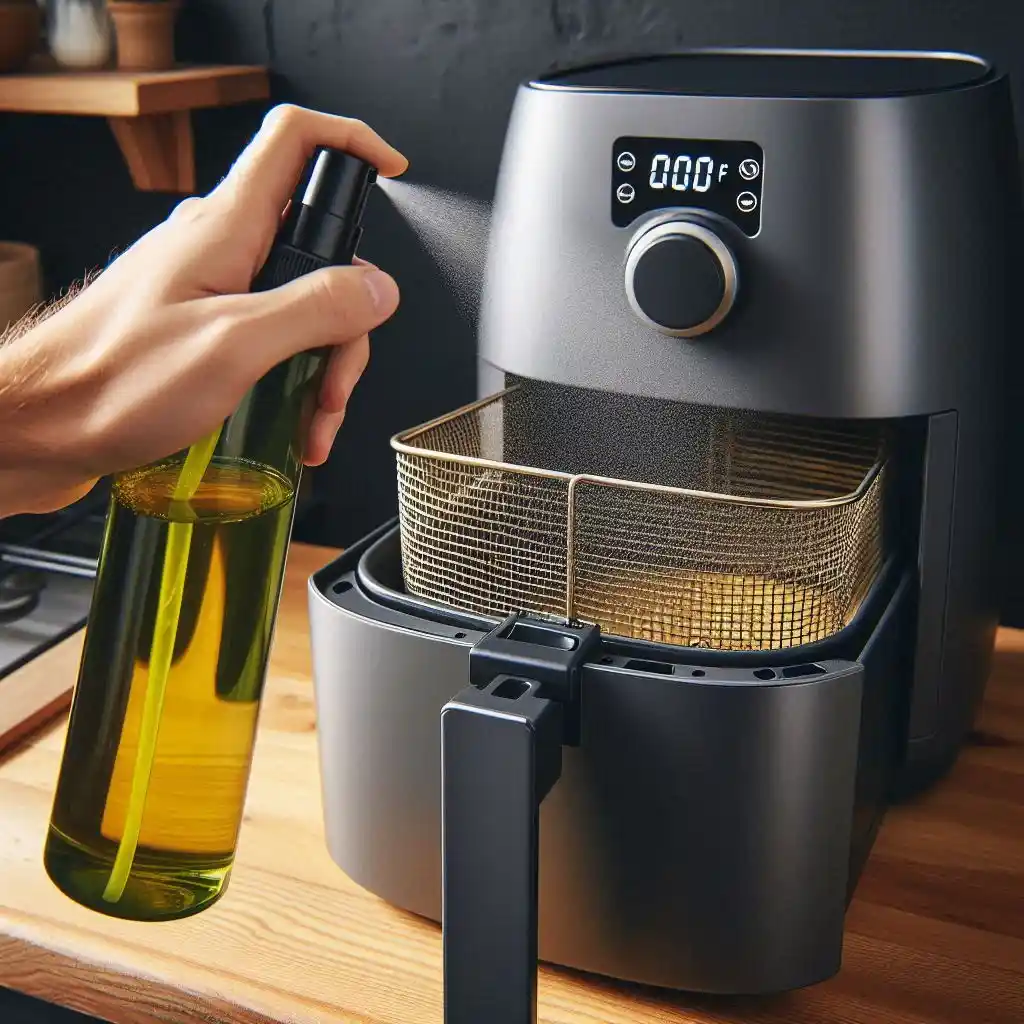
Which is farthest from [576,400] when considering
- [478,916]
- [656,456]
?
[478,916]

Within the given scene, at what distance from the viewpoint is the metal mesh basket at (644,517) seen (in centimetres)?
54

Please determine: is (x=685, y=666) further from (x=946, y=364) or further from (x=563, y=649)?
(x=946, y=364)

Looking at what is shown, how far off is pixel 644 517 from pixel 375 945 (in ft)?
0.74

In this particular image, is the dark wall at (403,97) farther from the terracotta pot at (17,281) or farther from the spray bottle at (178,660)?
the spray bottle at (178,660)

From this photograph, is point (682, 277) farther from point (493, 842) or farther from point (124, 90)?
point (124, 90)

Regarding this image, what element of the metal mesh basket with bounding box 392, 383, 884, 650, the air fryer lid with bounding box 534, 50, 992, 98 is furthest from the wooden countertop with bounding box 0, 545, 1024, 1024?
the air fryer lid with bounding box 534, 50, 992, 98

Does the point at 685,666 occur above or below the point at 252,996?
above

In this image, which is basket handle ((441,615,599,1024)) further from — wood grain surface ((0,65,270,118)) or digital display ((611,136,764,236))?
wood grain surface ((0,65,270,118))

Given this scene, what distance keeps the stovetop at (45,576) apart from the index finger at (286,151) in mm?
497

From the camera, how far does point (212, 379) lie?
0.39 meters

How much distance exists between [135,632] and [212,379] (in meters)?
0.13

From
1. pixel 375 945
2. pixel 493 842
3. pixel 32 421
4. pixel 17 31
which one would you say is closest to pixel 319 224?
pixel 32 421

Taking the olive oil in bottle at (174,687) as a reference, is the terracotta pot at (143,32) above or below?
above

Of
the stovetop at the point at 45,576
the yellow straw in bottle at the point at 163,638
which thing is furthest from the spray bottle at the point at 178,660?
the stovetop at the point at 45,576
